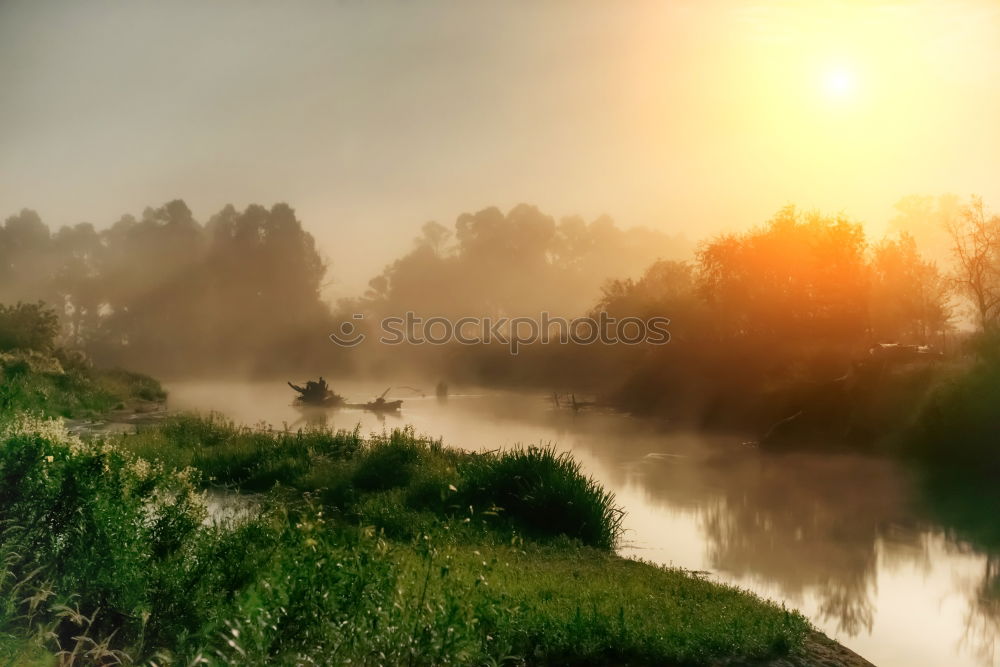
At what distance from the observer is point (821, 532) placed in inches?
646

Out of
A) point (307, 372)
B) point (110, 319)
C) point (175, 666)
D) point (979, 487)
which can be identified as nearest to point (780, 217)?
point (979, 487)

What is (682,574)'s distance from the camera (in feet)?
37.0

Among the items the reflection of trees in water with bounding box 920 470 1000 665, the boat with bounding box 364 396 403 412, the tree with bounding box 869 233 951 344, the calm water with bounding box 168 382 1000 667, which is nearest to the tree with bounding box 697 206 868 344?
the tree with bounding box 869 233 951 344

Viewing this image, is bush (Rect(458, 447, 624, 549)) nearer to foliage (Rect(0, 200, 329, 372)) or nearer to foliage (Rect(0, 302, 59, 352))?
foliage (Rect(0, 302, 59, 352))

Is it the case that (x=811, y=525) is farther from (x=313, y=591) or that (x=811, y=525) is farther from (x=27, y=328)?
(x=27, y=328)

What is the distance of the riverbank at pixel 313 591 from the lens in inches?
228

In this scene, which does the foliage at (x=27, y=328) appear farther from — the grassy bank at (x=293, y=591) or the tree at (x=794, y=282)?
the tree at (x=794, y=282)

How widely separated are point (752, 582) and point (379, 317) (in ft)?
210

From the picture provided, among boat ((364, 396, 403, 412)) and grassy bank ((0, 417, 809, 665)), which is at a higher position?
boat ((364, 396, 403, 412))

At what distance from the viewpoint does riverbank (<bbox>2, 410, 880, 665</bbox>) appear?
19.0 feet

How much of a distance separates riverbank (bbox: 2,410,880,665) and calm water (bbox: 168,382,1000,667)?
2.26 metres

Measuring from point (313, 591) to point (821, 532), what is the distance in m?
13.1

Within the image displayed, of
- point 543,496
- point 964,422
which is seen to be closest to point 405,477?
point 543,496

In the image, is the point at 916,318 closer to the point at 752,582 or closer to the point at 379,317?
the point at 752,582
